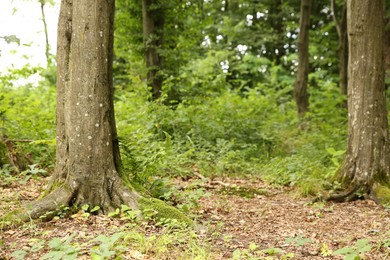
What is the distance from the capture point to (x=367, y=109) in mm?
7227

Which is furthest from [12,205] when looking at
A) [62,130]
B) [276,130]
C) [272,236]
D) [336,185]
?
[276,130]

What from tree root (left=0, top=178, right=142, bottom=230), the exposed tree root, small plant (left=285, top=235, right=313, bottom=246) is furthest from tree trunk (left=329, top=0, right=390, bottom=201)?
tree root (left=0, top=178, right=142, bottom=230)

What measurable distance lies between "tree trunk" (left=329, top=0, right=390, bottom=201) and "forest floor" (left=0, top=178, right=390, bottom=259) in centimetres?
49

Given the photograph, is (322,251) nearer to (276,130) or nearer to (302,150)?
(302,150)

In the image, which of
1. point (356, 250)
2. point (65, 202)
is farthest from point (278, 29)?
point (356, 250)

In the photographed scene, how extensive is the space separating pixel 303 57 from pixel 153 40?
5.04 metres

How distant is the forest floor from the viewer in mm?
4035

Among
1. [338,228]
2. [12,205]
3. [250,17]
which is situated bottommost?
[338,228]

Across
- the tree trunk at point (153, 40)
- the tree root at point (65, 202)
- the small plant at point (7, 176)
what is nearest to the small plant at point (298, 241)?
the tree root at point (65, 202)

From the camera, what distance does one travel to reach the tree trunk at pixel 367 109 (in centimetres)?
720

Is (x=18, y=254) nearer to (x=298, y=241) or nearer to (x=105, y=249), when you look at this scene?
(x=105, y=249)

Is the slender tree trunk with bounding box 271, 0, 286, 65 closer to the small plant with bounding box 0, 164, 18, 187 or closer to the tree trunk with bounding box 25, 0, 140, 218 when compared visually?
the small plant with bounding box 0, 164, 18, 187

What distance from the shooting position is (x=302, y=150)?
10.7m

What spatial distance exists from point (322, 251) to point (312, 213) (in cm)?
205
